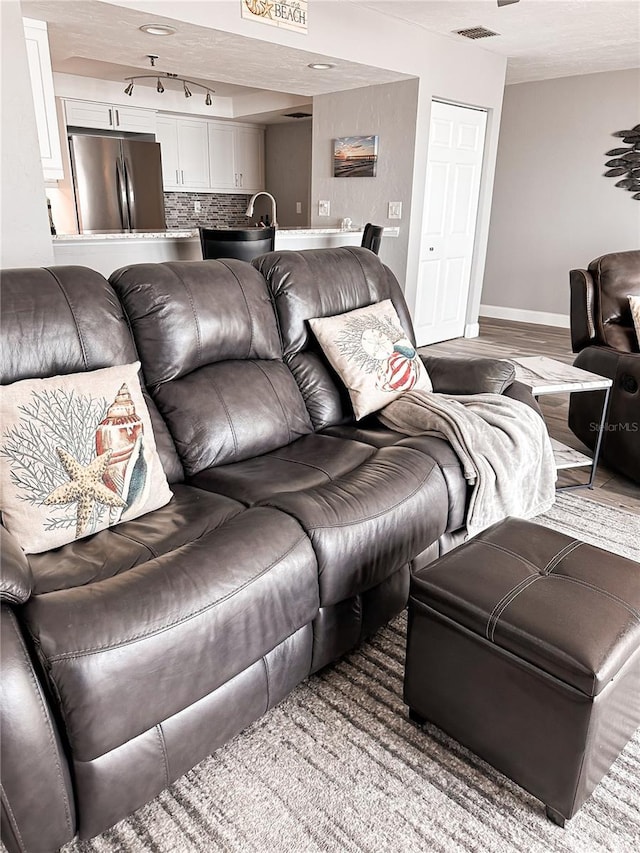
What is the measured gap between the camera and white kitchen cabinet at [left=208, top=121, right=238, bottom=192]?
715 cm

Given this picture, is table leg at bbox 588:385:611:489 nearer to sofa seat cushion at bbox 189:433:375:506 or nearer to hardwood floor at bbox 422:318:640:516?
hardwood floor at bbox 422:318:640:516

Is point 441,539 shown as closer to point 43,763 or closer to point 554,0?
point 43,763

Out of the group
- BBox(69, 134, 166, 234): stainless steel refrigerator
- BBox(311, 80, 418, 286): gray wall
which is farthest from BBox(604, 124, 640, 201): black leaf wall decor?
BBox(69, 134, 166, 234): stainless steel refrigerator

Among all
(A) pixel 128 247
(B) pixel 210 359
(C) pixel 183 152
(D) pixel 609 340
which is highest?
(C) pixel 183 152

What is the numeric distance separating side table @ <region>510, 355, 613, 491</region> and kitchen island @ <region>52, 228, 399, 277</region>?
2.12 meters

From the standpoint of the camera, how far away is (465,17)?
416 centimetres

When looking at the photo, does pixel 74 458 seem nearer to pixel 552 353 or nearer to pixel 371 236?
pixel 371 236

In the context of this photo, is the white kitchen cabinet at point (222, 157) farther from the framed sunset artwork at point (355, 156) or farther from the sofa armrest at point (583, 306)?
the sofa armrest at point (583, 306)

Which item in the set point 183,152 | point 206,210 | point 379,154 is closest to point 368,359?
point 379,154

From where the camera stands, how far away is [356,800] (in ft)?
4.51

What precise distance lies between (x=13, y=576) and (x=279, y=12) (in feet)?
12.4

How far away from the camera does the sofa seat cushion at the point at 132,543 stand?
134cm

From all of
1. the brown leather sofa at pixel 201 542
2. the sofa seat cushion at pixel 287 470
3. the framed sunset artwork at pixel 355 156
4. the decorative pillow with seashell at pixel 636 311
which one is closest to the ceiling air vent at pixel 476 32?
the framed sunset artwork at pixel 355 156

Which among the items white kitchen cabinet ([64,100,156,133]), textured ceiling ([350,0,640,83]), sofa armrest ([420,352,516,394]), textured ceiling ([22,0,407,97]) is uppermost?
textured ceiling ([350,0,640,83])
